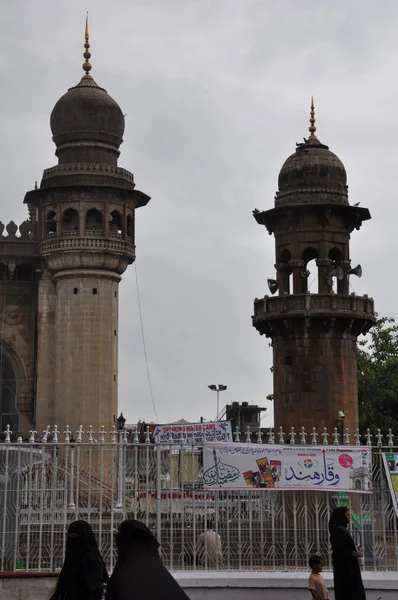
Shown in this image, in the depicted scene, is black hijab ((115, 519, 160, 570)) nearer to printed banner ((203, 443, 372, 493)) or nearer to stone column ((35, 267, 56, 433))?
printed banner ((203, 443, 372, 493))

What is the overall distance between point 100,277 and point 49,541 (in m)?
22.6

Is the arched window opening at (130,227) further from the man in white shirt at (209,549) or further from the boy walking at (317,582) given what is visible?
the boy walking at (317,582)

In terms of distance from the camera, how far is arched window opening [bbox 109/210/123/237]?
38.3m

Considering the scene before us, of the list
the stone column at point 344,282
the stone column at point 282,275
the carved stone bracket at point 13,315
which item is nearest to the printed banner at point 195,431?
the stone column at point 282,275

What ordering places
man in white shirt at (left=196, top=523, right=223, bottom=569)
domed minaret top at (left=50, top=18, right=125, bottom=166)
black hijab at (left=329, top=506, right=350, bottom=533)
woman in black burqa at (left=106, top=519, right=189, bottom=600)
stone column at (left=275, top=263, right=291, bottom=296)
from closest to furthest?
woman in black burqa at (left=106, top=519, right=189, bottom=600)
black hijab at (left=329, top=506, right=350, bottom=533)
man in white shirt at (left=196, top=523, right=223, bottom=569)
stone column at (left=275, top=263, right=291, bottom=296)
domed minaret top at (left=50, top=18, right=125, bottom=166)

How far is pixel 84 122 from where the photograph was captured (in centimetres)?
3856

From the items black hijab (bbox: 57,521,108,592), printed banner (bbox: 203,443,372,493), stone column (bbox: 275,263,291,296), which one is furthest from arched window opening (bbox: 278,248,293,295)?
black hijab (bbox: 57,521,108,592)

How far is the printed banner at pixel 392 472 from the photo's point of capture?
15.5 meters

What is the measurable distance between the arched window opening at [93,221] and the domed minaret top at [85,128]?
5.52 ft

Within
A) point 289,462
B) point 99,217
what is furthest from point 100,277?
point 289,462

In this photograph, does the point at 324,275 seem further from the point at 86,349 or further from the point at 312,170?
the point at 86,349

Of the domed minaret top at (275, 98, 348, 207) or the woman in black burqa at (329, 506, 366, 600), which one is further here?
the domed minaret top at (275, 98, 348, 207)

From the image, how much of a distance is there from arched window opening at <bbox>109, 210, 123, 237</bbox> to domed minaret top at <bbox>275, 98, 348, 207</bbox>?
1377 cm

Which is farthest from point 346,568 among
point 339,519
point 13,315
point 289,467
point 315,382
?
point 13,315
